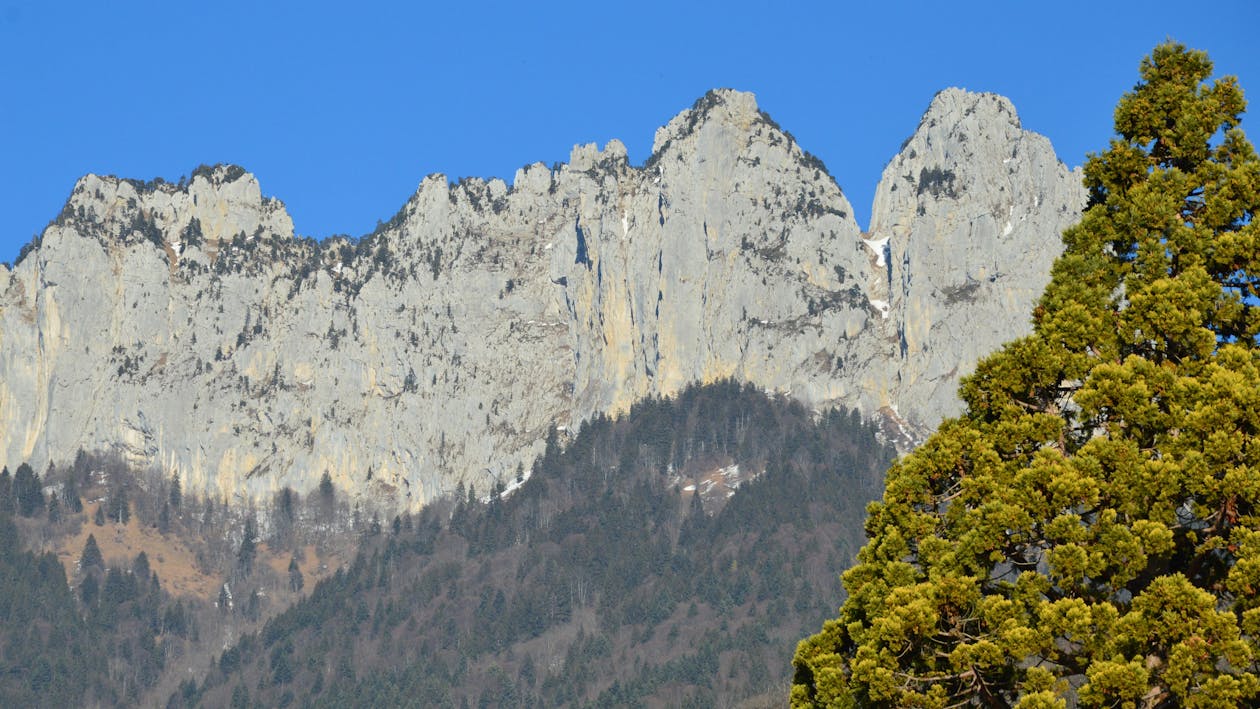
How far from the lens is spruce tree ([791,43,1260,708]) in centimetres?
3391

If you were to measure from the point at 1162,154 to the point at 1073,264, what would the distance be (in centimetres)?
361

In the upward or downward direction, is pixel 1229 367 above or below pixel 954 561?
above

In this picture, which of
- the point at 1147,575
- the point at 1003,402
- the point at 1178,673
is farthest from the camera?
the point at 1003,402

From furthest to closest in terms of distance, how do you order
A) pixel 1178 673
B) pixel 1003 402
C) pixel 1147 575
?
pixel 1003 402, pixel 1147 575, pixel 1178 673

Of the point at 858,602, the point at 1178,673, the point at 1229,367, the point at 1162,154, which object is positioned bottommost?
the point at 1178,673

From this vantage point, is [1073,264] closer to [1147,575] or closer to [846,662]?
[1147,575]

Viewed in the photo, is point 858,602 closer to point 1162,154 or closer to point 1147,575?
point 1147,575

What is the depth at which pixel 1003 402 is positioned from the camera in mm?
37625

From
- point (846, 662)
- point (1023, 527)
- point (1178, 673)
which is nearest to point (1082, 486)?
point (1023, 527)

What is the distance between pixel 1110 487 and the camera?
34781 mm

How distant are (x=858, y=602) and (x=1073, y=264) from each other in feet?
26.8

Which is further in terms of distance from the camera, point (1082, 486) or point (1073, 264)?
point (1073, 264)

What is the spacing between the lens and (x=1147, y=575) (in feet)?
116

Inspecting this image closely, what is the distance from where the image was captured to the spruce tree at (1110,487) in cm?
3391
